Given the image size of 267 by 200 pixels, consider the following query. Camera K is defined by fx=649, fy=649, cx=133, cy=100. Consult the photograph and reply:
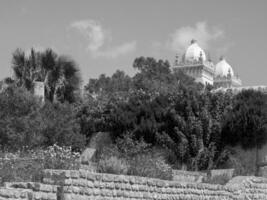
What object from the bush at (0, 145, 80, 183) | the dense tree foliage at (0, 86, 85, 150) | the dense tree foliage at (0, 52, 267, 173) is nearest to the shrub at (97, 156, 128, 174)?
the bush at (0, 145, 80, 183)

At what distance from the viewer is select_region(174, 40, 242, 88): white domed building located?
99062 mm

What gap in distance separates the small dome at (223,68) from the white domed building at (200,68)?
0.31 m

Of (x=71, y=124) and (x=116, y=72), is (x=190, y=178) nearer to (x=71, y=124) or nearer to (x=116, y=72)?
(x=71, y=124)

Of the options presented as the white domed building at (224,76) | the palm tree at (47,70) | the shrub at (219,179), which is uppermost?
the white domed building at (224,76)

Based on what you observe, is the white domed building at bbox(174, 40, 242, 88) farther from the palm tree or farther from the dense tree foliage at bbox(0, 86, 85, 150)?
the dense tree foliage at bbox(0, 86, 85, 150)

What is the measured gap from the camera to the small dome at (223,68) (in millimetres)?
106169

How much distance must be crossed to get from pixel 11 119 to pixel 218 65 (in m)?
86.1

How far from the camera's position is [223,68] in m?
108

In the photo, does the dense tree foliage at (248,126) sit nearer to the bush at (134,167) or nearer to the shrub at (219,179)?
the shrub at (219,179)

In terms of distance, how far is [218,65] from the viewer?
108938 millimetres

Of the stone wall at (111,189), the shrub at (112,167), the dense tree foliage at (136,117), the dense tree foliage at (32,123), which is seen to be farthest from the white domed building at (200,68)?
the shrub at (112,167)

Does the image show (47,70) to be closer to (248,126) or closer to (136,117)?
(136,117)

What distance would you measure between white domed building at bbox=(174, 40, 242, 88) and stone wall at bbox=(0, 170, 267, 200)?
78.5m

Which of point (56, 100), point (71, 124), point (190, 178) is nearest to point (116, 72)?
point (56, 100)
